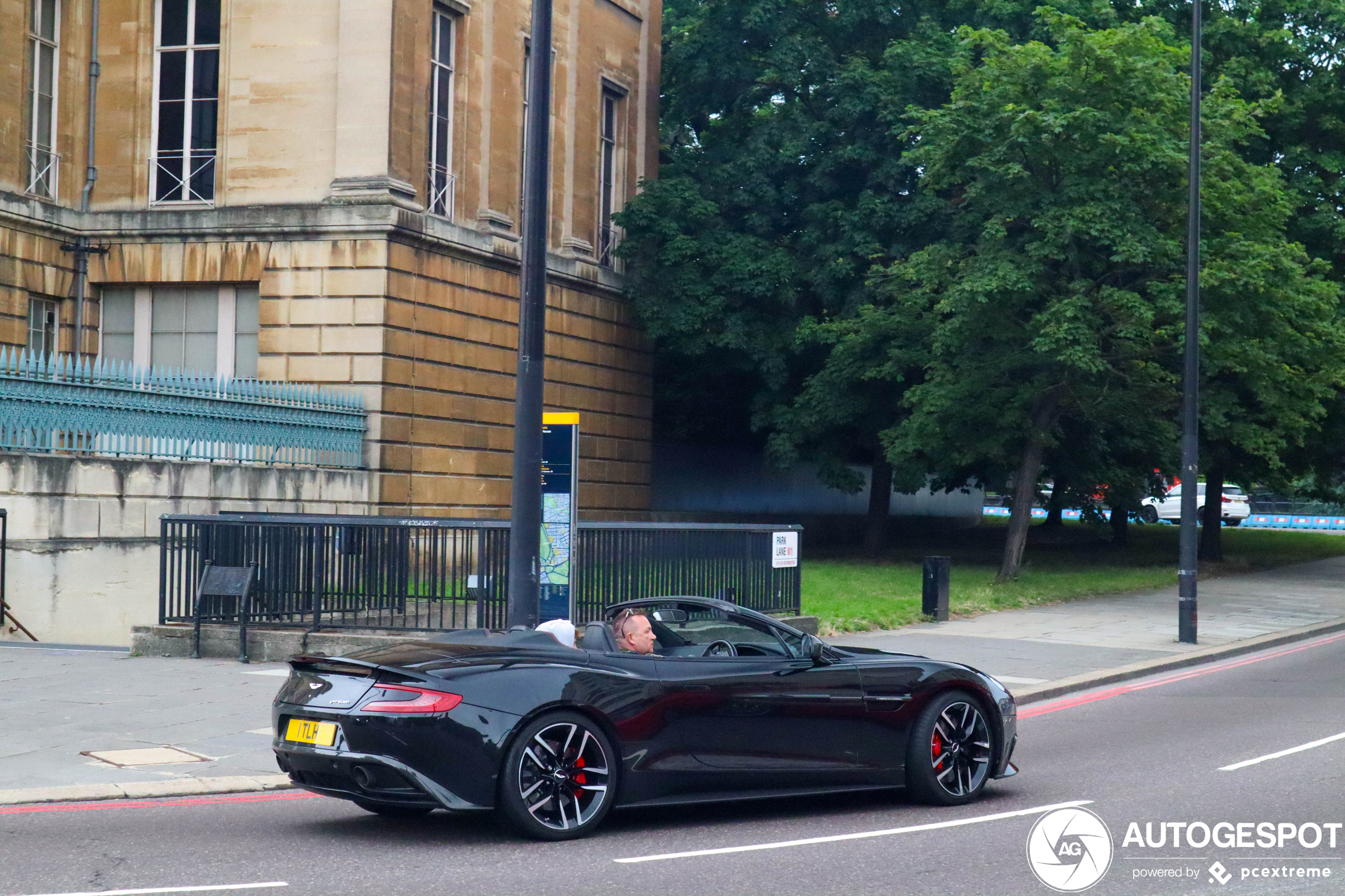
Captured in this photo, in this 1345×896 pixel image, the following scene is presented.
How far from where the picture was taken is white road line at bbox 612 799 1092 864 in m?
7.28

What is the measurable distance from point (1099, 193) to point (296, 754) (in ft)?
64.3

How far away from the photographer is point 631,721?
25.5 ft

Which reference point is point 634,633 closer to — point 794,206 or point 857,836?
point 857,836

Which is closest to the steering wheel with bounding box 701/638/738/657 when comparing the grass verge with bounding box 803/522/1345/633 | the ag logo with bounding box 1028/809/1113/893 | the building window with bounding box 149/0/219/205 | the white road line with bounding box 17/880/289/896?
the ag logo with bounding box 1028/809/1113/893

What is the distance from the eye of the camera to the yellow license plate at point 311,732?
7.43m

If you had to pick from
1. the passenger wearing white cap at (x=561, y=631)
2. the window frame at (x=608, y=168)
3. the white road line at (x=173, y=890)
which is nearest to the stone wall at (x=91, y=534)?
the passenger wearing white cap at (x=561, y=631)

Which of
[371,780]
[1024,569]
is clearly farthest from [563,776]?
[1024,569]

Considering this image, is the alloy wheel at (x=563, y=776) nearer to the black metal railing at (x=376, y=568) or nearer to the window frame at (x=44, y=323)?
the black metal railing at (x=376, y=568)

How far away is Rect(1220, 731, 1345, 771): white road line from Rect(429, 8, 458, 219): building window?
19.3 m

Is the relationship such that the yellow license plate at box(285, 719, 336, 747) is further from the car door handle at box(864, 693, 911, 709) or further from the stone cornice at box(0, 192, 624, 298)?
the stone cornice at box(0, 192, 624, 298)

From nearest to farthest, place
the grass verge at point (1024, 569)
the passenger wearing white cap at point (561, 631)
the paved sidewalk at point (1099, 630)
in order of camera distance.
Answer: the passenger wearing white cap at point (561, 631), the paved sidewalk at point (1099, 630), the grass verge at point (1024, 569)

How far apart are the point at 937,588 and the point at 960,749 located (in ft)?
39.0

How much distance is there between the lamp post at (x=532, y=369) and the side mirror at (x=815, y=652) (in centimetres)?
265

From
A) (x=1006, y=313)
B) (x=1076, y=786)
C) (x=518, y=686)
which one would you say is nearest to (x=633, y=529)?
(x=1076, y=786)
